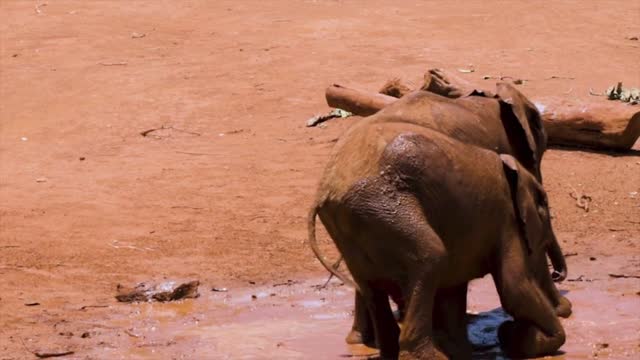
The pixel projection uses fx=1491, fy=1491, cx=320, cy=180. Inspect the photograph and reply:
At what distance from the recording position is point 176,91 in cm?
1683

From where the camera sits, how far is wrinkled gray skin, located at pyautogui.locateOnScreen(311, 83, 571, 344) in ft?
25.7

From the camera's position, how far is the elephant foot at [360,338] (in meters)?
8.32

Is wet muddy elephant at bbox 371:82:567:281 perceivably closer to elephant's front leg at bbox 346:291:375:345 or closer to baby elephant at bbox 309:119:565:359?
baby elephant at bbox 309:119:565:359

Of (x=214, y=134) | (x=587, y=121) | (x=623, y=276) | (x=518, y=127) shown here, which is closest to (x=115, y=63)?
(x=214, y=134)

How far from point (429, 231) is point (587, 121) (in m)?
6.03

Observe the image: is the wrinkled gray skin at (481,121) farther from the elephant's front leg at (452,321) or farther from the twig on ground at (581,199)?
the twig on ground at (581,199)

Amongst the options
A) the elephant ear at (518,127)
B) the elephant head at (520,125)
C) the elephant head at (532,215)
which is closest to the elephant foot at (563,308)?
the elephant head at (532,215)

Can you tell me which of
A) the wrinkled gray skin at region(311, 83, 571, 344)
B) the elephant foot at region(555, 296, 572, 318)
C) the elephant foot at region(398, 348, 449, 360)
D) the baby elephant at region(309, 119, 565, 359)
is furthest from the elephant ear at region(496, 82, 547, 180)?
the elephant foot at region(398, 348, 449, 360)

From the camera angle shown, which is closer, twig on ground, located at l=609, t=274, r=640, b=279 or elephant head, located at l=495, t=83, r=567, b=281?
elephant head, located at l=495, t=83, r=567, b=281

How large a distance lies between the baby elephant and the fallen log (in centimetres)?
501

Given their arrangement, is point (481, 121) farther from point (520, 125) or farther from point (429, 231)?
point (429, 231)

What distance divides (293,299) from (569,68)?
813cm

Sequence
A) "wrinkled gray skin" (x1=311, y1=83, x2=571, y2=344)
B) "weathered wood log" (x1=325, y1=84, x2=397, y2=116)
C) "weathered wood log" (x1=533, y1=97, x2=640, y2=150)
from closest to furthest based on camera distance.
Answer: "wrinkled gray skin" (x1=311, y1=83, x2=571, y2=344) < "weathered wood log" (x1=533, y1=97, x2=640, y2=150) < "weathered wood log" (x1=325, y1=84, x2=397, y2=116)

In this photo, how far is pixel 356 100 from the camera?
1364 centimetres
